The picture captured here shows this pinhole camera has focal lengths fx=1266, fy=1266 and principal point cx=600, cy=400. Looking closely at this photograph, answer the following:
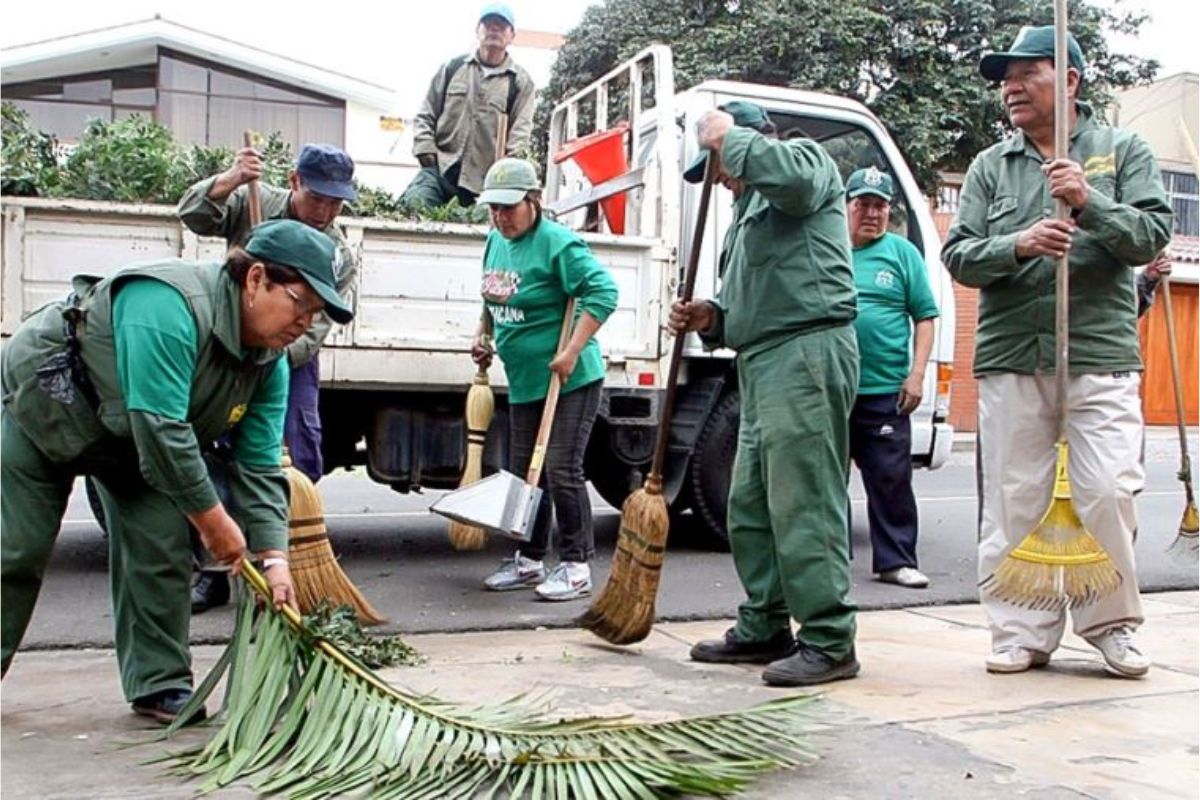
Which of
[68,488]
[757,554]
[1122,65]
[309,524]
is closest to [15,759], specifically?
[68,488]

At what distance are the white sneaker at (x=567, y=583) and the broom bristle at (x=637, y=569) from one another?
93cm

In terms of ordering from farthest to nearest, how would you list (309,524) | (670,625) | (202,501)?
(670,625), (309,524), (202,501)

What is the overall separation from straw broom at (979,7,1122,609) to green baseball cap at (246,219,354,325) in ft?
6.89

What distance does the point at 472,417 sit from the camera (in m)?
5.58

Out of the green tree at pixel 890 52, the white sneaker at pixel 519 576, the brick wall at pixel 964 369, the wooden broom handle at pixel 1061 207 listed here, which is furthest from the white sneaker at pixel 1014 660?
the brick wall at pixel 964 369

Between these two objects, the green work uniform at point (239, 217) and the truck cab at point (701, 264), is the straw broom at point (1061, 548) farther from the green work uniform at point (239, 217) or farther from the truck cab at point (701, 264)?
the green work uniform at point (239, 217)

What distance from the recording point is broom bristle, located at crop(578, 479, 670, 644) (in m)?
4.13

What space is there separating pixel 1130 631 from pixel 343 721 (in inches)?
97.6

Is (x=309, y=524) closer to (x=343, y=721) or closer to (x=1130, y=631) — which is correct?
(x=343, y=721)

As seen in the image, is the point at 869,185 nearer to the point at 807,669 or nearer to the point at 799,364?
the point at 799,364

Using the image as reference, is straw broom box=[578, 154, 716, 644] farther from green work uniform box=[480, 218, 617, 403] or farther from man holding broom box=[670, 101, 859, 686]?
green work uniform box=[480, 218, 617, 403]

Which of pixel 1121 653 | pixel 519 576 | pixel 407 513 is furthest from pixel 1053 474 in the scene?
pixel 407 513

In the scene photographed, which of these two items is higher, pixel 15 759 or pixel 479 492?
pixel 479 492

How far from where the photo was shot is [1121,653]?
3.94m
